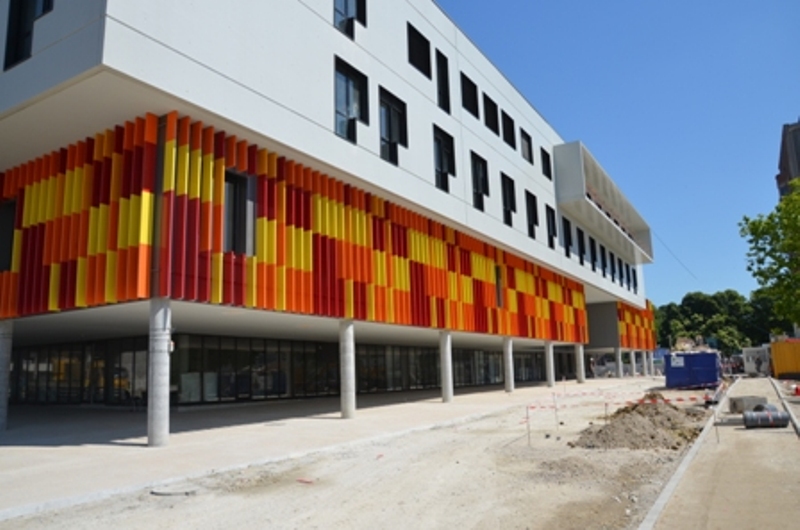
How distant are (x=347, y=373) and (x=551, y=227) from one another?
2367 centimetres

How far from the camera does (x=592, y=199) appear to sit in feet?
163

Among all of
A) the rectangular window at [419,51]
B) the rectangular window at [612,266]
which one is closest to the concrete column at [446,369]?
the rectangular window at [419,51]

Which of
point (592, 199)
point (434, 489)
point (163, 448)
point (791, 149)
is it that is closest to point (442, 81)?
point (163, 448)

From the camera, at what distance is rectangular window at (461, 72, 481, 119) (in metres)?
30.8

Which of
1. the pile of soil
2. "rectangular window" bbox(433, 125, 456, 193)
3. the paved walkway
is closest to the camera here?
the paved walkway

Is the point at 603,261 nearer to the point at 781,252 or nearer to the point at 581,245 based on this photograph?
the point at 581,245

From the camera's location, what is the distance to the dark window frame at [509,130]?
3522 centimetres

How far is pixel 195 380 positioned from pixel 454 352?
2258 centimetres

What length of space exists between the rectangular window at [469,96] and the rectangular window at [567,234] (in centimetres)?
1429

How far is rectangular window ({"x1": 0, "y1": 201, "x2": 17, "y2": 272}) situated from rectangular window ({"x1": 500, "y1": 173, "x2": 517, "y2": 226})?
2287 cm

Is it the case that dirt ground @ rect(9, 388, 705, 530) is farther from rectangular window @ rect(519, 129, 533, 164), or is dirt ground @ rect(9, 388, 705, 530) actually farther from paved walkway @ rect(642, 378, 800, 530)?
rectangular window @ rect(519, 129, 533, 164)

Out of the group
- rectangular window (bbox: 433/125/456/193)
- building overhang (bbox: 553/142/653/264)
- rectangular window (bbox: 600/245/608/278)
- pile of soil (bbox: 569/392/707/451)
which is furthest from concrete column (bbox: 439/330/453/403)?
rectangular window (bbox: 600/245/608/278)

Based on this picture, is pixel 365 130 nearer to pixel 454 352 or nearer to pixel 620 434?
pixel 620 434

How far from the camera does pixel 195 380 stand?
2467 centimetres
